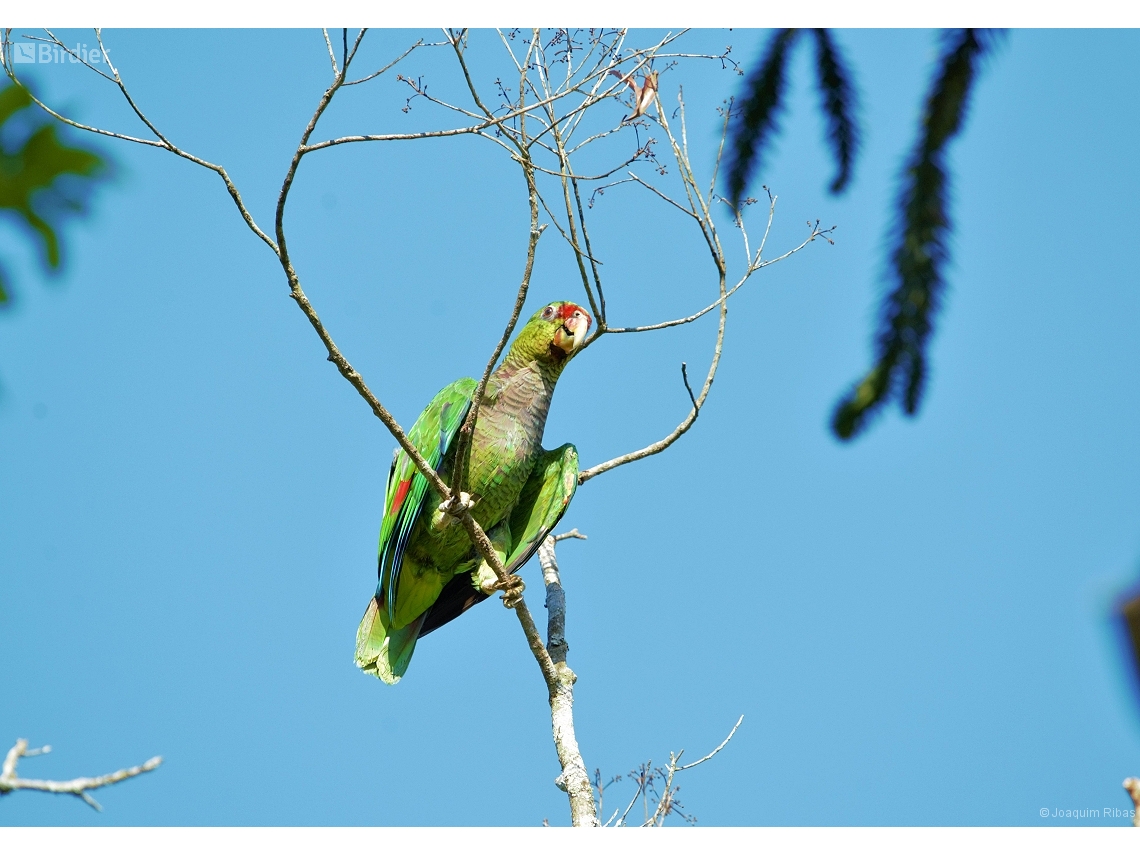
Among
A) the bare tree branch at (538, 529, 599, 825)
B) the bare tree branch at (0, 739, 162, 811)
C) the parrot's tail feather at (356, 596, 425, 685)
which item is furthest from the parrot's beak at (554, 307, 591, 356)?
the bare tree branch at (0, 739, 162, 811)

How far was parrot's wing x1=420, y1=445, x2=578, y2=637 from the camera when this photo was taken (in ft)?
19.4

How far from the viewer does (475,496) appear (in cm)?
557

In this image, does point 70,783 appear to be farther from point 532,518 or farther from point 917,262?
point 532,518

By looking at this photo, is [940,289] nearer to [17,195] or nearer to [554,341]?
[17,195]

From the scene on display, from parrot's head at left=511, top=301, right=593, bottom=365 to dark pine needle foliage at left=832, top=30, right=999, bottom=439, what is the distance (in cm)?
458

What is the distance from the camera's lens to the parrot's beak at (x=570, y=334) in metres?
5.90

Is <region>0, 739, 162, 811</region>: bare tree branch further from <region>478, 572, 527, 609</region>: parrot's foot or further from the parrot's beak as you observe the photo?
the parrot's beak

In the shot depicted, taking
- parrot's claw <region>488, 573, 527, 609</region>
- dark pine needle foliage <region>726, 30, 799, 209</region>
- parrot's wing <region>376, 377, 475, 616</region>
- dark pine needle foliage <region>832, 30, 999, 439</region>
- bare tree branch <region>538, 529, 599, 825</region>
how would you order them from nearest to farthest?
dark pine needle foliage <region>832, 30, 999, 439</region>, dark pine needle foliage <region>726, 30, 799, 209</region>, bare tree branch <region>538, 529, 599, 825</region>, parrot's claw <region>488, 573, 527, 609</region>, parrot's wing <region>376, 377, 475, 616</region>

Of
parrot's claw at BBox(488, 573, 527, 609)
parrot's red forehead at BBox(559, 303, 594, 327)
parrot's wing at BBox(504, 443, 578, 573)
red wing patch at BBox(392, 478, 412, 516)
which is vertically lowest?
parrot's claw at BBox(488, 573, 527, 609)

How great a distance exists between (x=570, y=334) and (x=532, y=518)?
1.18 metres

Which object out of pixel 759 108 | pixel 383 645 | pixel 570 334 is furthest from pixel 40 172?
pixel 383 645

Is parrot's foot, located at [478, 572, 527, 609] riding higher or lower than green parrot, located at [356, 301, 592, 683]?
lower

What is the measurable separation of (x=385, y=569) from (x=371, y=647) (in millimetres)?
695

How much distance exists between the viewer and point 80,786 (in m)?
2.37
